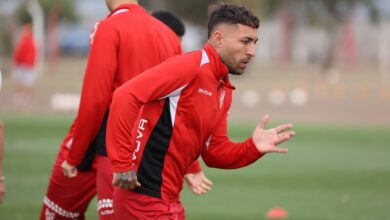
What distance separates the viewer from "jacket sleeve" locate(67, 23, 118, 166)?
7.29 metres

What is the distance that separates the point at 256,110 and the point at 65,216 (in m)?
22.3

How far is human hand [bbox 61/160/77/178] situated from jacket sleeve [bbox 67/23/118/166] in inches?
12.1

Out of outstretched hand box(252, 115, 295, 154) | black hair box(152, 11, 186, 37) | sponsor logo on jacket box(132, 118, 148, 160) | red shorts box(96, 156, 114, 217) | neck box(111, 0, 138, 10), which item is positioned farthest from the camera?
black hair box(152, 11, 186, 37)

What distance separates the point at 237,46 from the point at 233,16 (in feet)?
0.68

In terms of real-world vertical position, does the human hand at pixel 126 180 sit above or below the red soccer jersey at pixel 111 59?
below

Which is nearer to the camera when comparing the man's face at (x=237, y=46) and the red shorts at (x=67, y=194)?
the man's face at (x=237, y=46)

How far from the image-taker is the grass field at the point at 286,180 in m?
11.9

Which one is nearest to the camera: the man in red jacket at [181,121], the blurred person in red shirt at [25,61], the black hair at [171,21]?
the man in red jacket at [181,121]

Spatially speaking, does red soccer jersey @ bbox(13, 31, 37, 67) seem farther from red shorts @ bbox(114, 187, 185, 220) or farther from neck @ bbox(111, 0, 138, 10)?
red shorts @ bbox(114, 187, 185, 220)

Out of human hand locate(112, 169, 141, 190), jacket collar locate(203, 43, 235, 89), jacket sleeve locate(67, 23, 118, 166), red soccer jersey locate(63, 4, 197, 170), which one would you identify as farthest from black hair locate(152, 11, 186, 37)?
human hand locate(112, 169, 141, 190)

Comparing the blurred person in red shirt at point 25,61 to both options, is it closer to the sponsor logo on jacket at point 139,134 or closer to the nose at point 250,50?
the sponsor logo on jacket at point 139,134

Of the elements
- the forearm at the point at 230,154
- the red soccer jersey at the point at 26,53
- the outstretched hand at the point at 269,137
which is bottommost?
the red soccer jersey at the point at 26,53

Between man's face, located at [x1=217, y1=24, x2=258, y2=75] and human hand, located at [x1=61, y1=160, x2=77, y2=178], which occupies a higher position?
man's face, located at [x1=217, y1=24, x2=258, y2=75]

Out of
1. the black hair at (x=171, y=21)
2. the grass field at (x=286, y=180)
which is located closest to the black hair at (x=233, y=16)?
the black hair at (x=171, y=21)
